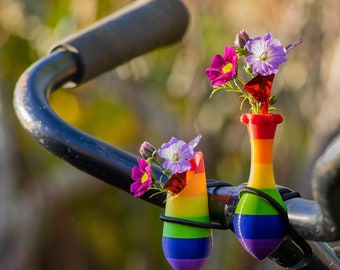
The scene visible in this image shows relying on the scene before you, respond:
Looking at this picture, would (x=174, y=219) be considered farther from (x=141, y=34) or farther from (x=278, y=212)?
(x=141, y=34)

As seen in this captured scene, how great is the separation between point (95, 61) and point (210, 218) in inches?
20.8

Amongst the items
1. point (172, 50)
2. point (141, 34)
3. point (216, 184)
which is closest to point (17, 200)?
point (172, 50)

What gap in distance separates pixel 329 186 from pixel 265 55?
216mm

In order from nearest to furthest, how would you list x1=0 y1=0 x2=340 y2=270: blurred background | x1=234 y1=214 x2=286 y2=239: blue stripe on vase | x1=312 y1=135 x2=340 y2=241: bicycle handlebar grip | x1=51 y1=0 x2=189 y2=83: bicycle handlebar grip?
x1=312 y1=135 x2=340 y2=241: bicycle handlebar grip < x1=234 y1=214 x2=286 y2=239: blue stripe on vase < x1=51 y1=0 x2=189 y2=83: bicycle handlebar grip < x1=0 y1=0 x2=340 y2=270: blurred background

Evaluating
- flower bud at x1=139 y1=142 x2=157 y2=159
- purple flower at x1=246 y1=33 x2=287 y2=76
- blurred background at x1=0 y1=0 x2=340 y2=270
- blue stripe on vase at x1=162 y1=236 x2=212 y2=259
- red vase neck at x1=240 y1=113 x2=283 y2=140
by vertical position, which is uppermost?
purple flower at x1=246 y1=33 x2=287 y2=76

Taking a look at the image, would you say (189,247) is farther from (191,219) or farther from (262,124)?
(262,124)

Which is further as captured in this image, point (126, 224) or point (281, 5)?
point (126, 224)

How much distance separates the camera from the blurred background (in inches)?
205

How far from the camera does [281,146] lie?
549 cm

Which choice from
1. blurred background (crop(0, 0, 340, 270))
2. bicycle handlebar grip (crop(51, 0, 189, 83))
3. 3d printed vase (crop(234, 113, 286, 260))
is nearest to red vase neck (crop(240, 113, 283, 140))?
3d printed vase (crop(234, 113, 286, 260))

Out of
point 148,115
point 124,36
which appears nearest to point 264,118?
point 124,36

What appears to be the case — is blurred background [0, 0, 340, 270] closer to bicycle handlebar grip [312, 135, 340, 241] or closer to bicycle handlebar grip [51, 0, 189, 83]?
bicycle handlebar grip [51, 0, 189, 83]

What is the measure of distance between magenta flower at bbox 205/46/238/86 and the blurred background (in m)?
3.92

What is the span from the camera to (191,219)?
3.04 ft
